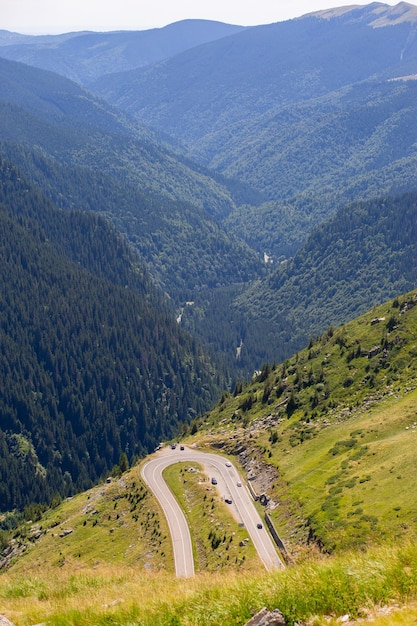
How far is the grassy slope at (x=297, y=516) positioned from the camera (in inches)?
1226

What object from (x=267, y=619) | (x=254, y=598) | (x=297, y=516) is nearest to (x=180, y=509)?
(x=297, y=516)

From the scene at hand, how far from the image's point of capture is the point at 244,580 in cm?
3394

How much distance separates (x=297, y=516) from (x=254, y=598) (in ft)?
216

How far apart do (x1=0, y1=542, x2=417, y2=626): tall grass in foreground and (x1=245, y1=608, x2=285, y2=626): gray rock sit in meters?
0.65

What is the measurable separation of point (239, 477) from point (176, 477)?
14.4m

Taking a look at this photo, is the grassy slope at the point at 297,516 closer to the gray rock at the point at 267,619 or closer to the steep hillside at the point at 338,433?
the steep hillside at the point at 338,433

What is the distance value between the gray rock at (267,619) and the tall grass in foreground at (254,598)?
648 millimetres

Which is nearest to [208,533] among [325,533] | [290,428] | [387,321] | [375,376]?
[325,533]

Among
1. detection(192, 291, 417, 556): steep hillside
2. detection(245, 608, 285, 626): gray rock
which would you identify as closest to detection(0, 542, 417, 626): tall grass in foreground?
detection(245, 608, 285, 626): gray rock

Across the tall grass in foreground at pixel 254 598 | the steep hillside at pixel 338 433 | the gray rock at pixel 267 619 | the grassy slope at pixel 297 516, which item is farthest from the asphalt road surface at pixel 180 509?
the gray rock at pixel 267 619

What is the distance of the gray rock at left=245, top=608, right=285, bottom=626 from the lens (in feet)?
94.8

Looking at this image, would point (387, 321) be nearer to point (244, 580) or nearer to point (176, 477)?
point (176, 477)

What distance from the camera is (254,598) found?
31.1 m

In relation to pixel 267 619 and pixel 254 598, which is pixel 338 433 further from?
pixel 267 619
